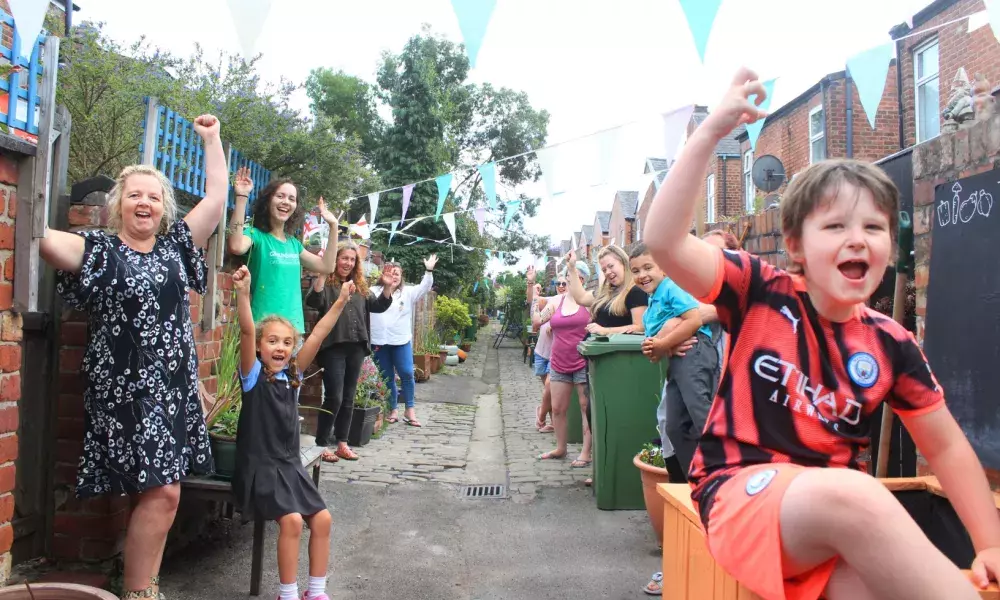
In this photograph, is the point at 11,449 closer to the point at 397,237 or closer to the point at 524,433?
the point at 524,433

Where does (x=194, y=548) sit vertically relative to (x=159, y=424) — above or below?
below

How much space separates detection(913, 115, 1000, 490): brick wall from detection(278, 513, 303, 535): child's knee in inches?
103

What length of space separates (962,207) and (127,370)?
3183mm

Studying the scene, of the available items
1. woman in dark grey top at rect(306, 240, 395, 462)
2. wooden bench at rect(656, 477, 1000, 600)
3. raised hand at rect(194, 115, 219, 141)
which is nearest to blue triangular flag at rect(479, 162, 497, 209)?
woman in dark grey top at rect(306, 240, 395, 462)

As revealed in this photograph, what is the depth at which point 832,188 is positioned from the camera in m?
1.46

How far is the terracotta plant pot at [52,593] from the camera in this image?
189 centimetres

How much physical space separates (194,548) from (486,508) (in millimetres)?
1944

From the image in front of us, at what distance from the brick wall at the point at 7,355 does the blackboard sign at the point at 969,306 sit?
3.41 meters

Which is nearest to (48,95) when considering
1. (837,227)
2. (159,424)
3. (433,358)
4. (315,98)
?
(159,424)

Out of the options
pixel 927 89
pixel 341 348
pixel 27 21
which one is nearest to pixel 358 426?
pixel 341 348

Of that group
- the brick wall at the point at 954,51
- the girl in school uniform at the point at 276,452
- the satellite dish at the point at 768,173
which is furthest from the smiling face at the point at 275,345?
the satellite dish at the point at 768,173

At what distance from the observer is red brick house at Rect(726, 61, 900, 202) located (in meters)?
13.4

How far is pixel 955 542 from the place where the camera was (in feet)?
6.38

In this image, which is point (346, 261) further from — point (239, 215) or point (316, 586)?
point (316, 586)
